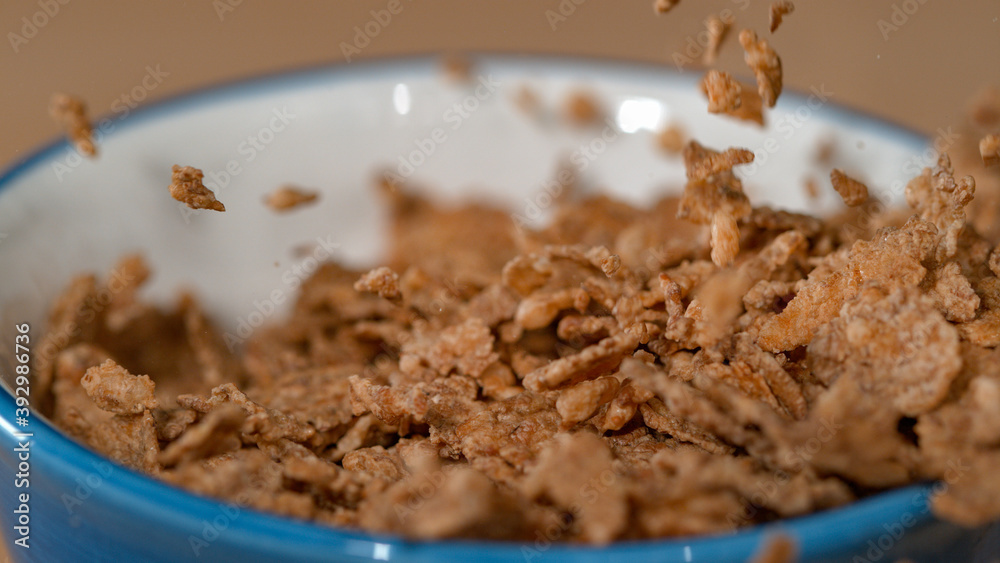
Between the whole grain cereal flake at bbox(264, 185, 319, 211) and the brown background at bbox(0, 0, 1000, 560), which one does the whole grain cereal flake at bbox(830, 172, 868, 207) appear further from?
the brown background at bbox(0, 0, 1000, 560)

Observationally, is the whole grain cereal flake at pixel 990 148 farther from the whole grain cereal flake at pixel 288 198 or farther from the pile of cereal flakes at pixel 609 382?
the whole grain cereal flake at pixel 288 198

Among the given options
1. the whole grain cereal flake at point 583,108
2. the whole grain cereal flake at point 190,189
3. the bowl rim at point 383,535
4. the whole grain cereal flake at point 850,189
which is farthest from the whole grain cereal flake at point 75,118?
the whole grain cereal flake at point 850,189

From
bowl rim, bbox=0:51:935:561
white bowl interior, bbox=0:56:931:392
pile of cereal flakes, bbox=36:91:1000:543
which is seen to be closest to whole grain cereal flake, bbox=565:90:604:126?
white bowl interior, bbox=0:56:931:392

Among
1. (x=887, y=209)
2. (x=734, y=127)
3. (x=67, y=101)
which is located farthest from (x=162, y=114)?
(x=887, y=209)

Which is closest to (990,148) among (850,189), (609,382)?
(850,189)

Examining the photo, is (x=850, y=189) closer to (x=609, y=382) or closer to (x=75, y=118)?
(x=609, y=382)
